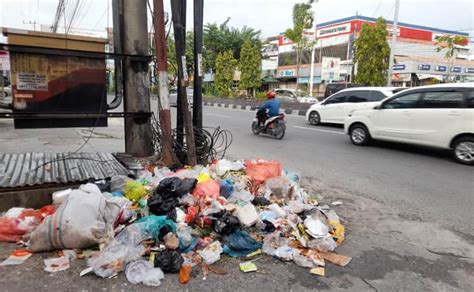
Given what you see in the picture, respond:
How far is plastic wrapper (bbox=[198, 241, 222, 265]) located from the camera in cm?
293

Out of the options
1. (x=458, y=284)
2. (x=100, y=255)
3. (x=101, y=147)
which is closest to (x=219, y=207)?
(x=100, y=255)

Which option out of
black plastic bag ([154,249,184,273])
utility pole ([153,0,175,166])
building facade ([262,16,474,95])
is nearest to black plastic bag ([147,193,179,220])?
black plastic bag ([154,249,184,273])

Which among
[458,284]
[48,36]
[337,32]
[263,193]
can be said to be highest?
[337,32]

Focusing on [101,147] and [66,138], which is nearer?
[101,147]

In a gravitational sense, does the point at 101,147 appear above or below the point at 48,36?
below

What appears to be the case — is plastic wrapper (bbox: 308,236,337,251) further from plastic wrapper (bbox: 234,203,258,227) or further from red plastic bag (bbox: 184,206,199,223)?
red plastic bag (bbox: 184,206,199,223)

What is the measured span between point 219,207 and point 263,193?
84cm

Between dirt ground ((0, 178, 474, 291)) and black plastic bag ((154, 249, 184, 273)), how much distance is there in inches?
2.2

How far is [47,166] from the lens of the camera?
4.29 meters

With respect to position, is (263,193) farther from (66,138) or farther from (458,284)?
(66,138)

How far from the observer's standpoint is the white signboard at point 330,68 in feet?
106

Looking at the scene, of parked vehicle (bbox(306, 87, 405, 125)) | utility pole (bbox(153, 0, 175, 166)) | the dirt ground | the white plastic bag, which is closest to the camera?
the dirt ground

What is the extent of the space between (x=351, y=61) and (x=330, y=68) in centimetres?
338

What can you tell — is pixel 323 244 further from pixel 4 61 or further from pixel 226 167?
pixel 4 61
